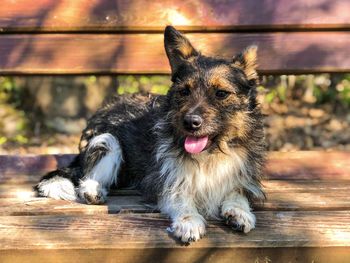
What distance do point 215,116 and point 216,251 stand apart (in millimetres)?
882

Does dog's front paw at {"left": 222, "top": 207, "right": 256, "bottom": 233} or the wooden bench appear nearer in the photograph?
dog's front paw at {"left": 222, "top": 207, "right": 256, "bottom": 233}

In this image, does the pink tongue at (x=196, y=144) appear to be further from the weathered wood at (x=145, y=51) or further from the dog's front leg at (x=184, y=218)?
the weathered wood at (x=145, y=51)

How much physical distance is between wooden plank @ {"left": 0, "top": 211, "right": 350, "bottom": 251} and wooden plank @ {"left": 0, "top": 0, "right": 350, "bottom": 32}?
1.91 m

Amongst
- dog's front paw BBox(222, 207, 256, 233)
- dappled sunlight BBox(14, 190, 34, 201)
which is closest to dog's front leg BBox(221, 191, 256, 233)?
dog's front paw BBox(222, 207, 256, 233)

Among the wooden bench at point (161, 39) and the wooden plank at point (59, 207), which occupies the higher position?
the wooden bench at point (161, 39)

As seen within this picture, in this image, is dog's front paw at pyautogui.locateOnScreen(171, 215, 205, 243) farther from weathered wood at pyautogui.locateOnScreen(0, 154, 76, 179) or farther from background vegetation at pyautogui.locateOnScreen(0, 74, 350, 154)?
background vegetation at pyautogui.locateOnScreen(0, 74, 350, 154)

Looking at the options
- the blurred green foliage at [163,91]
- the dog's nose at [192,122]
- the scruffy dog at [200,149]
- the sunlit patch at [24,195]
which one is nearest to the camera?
the dog's nose at [192,122]

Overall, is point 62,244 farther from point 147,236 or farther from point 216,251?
point 216,251

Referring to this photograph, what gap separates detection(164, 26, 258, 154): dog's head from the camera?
3830 mm

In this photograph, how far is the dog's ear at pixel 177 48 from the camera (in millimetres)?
4262

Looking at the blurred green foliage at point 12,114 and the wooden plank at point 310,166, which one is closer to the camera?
the wooden plank at point 310,166

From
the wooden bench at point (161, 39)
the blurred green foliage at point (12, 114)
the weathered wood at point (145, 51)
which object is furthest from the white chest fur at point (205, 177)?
the blurred green foliage at point (12, 114)

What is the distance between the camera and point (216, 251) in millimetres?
3340

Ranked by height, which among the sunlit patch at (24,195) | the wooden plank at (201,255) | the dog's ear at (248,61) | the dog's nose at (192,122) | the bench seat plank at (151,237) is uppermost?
the dog's ear at (248,61)
